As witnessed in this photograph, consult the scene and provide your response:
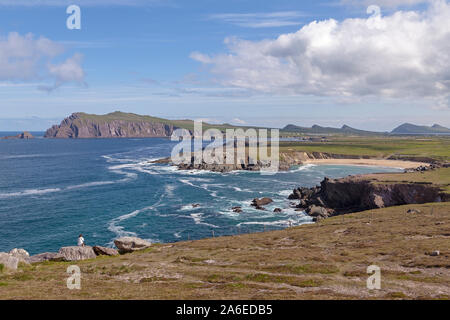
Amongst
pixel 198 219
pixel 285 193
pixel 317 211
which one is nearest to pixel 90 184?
pixel 198 219

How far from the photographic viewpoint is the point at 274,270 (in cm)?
3042

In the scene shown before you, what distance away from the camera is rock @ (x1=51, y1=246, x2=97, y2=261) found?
1542 inches

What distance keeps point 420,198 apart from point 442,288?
194 feet

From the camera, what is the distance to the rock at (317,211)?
7962 cm

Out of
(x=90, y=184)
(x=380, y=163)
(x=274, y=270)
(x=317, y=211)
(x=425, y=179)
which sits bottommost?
(x=317, y=211)

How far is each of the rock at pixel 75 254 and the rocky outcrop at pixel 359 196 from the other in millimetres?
55180

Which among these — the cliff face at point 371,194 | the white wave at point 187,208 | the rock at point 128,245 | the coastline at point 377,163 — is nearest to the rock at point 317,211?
the cliff face at point 371,194

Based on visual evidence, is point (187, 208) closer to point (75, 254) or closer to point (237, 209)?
point (237, 209)

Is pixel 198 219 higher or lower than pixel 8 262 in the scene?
lower

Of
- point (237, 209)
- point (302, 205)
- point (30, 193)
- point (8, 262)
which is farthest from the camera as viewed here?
point (30, 193)

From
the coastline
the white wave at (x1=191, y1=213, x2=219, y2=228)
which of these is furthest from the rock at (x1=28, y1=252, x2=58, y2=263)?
the coastline

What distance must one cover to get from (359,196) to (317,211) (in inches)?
574

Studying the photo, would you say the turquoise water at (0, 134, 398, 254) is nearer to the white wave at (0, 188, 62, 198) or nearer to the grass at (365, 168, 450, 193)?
the white wave at (0, 188, 62, 198)

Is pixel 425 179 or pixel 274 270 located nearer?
pixel 274 270
